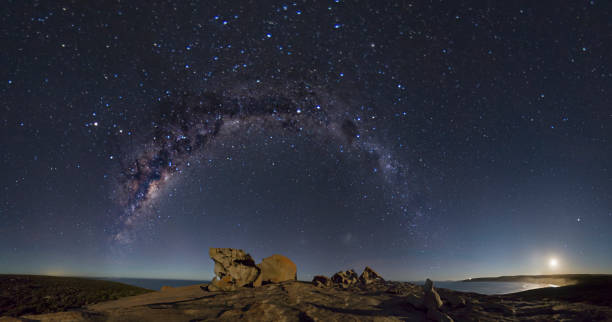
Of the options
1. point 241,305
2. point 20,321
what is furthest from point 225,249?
point 20,321

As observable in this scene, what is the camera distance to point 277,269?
11.3 metres

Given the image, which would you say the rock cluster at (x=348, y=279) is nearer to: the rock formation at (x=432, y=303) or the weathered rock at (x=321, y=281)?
the weathered rock at (x=321, y=281)

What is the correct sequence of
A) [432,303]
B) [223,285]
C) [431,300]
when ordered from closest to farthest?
[432,303] → [431,300] → [223,285]

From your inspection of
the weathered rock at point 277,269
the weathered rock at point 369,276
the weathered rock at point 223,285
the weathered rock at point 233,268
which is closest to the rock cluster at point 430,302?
the weathered rock at point 369,276

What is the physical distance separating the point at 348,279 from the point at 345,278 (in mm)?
156

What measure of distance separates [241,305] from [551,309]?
26.7 ft

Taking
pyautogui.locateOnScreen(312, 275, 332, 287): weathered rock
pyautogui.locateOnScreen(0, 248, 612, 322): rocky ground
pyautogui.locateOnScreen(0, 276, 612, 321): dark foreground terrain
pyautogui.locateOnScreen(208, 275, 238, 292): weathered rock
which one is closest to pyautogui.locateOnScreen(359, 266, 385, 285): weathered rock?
pyautogui.locateOnScreen(312, 275, 332, 287): weathered rock

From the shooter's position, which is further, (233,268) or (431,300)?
(233,268)

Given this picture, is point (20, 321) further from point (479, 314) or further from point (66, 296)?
point (66, 296)

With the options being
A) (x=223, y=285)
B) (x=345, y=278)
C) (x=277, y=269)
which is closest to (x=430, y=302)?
(x=345, y=278)

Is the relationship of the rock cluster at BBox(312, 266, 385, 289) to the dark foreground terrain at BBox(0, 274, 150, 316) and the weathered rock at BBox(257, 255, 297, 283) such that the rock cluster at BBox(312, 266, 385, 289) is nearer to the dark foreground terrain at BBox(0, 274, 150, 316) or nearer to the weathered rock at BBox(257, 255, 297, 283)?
the weathered rock at BBox(257, 255, 297, 283)

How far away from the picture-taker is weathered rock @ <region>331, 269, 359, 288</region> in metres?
11.1

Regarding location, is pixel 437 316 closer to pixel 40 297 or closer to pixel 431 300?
pixel 431 300

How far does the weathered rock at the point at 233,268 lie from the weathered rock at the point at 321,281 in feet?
8.29
